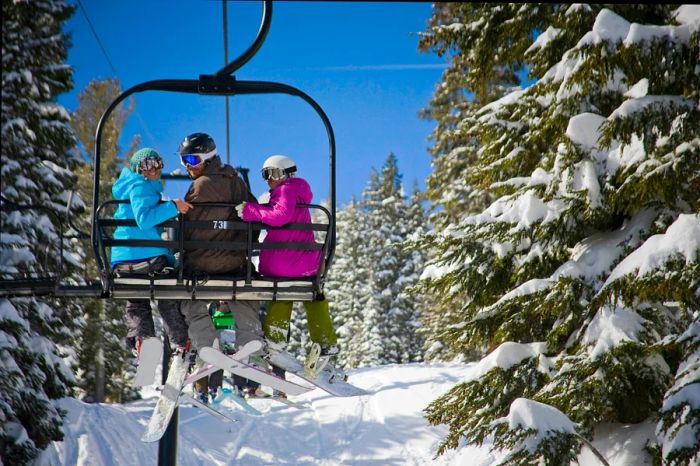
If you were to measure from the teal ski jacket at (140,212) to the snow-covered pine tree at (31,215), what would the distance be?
708 cm

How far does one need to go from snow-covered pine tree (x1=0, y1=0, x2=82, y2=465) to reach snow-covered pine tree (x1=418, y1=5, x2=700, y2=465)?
Result: 8811 mm

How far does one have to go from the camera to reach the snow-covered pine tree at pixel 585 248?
5.68 m

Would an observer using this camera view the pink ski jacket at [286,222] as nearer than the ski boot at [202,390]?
Yes

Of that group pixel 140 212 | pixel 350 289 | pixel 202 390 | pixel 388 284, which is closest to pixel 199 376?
pixel 202 390

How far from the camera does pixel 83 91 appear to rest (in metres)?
25.9

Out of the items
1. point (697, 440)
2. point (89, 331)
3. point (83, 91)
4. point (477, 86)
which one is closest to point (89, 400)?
point (89, 331)

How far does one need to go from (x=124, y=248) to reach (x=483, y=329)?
12.8 ft

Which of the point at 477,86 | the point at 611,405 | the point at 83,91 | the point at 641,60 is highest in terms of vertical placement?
the point at 83,91

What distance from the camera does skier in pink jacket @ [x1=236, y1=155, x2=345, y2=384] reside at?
610 centimetres

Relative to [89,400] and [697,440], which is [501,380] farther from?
[89,400]

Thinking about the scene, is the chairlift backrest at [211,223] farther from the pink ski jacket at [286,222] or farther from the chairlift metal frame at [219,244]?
the pink ski jacket at [286,222]

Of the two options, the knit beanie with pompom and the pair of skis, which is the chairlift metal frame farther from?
the pair of skis

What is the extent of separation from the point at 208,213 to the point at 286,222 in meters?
0.71

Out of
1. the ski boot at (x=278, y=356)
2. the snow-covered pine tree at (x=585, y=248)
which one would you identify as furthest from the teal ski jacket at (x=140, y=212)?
the snow-covered pine tree at (x=585, y=248)
